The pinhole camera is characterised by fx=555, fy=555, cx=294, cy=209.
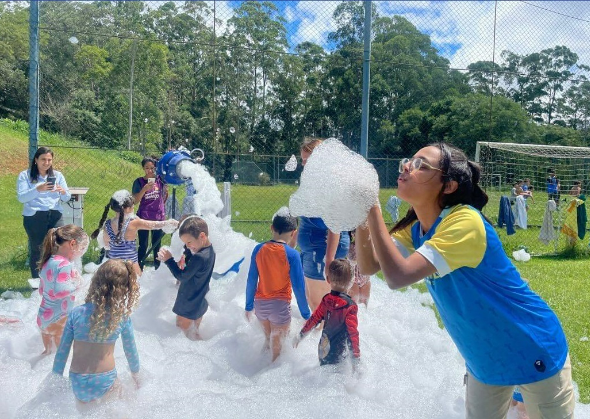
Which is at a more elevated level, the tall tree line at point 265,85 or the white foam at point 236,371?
the tall tree line at point 265,85

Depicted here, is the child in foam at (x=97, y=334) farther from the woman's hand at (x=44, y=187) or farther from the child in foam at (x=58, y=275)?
the woman's hand at (x=44, y=187)

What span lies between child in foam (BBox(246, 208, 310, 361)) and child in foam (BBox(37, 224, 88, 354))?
124 cm

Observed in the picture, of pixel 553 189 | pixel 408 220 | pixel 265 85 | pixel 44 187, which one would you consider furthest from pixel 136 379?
pixel 553 189

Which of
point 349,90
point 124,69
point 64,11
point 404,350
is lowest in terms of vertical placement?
point 404,350

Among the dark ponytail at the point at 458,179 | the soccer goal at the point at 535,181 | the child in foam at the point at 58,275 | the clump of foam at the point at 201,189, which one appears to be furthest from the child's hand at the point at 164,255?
the soccer goal at the point at 535,181

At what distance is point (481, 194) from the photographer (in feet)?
6.98

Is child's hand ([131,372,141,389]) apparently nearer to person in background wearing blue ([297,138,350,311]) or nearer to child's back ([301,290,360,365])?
child's back ([301,290,360,365])

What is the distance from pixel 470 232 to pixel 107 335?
Answer: 2.04 m

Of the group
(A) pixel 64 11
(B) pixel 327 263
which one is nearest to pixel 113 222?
(B) pixel 327 263

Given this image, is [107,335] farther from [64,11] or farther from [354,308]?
[64,11]

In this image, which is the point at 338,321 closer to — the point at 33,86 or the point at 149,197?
the point at 149,197

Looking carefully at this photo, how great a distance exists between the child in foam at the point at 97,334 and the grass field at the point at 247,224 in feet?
9.34

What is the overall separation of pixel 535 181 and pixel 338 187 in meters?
12.0

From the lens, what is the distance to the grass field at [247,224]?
5.50 metres
